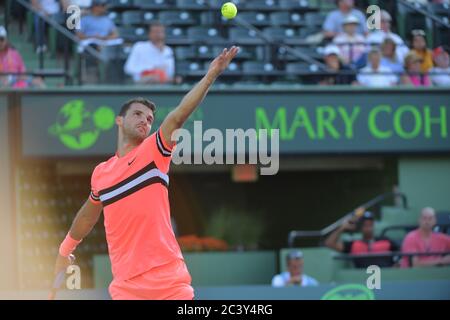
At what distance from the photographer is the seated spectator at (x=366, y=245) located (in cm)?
1363

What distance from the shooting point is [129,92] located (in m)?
14.2

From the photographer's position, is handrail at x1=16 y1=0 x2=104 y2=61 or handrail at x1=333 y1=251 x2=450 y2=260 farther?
handrail at x1=16 y1=0 x2=104 y2=61

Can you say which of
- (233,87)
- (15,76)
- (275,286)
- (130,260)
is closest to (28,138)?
(15,76)

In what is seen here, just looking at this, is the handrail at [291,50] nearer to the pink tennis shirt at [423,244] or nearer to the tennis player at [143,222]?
the pink tennis shirt at [423,244]

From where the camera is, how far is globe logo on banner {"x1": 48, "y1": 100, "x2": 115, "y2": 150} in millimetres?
14062

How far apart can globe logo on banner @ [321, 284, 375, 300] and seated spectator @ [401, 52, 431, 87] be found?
3.30 metres

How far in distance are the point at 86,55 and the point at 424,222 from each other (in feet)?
15.4

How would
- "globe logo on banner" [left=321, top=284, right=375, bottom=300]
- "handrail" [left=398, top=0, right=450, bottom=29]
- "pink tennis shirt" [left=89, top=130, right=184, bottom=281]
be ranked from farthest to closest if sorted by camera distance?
"handrail" [left=398, top=0, right=450, bottom=29] → "globe logo on banner" [left=321, top=284, right=375, bottom=300] → "pink tennis shirt" [left=89, top=130, right=184, bottom=281]

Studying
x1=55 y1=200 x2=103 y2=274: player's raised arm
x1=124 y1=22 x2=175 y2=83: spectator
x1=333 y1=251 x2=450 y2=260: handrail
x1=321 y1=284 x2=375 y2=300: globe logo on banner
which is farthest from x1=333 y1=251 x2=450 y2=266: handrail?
x1=55 y1=200 x2=103 y2=274: player's raised arm

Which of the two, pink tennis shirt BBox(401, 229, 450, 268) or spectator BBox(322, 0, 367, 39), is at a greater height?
spectator BBox(322, 0, 367, 39)

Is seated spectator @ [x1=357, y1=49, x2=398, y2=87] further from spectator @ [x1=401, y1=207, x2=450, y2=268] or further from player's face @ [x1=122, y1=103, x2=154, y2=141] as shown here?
player's face @ [x1=122, y1=103, x2=154, y2=141]

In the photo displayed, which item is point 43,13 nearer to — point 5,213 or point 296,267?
point 5,213
